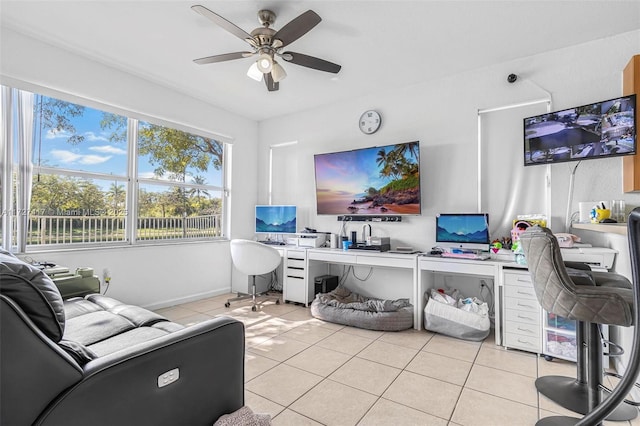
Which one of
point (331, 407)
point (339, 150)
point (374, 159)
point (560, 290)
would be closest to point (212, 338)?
point (331, 407)

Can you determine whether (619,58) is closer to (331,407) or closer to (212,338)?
(331,407)

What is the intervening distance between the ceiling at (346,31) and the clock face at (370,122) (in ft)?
1.55

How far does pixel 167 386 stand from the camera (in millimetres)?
1089

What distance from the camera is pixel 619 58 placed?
8.66ft

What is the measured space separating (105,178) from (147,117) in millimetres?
870

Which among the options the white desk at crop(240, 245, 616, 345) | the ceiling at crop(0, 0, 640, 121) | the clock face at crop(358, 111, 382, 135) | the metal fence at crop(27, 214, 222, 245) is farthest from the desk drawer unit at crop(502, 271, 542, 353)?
the metal fence at crop(27, 214, 222, 245)

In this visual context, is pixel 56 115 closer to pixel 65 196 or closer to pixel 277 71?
pixel 65 196

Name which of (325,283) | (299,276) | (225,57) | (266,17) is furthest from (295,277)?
(266,17)

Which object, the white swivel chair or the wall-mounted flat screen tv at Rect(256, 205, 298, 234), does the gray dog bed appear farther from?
the wall-mounted flat screen tv at Rect(256, 205, 298, 234)

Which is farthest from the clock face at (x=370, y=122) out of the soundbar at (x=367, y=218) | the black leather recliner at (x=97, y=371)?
the black leather recliner at (x=97, y=371)

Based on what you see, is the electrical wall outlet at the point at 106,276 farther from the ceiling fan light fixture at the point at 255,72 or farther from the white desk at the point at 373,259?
the ceiling fan light fixture at the point at 255,72

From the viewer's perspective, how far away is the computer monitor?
2949 millimetres

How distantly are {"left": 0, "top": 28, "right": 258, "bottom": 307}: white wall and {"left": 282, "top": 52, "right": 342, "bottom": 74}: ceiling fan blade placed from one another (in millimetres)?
2054

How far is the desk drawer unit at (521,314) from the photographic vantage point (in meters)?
2.46
